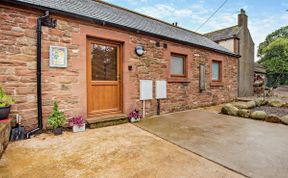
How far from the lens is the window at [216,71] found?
815cm

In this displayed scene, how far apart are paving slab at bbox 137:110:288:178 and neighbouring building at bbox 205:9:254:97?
787 cm

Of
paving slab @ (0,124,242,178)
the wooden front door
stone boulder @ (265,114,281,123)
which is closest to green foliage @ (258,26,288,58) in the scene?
stone boulder @ (265,114,281,123)

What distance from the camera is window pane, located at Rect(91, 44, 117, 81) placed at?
4.38 meters

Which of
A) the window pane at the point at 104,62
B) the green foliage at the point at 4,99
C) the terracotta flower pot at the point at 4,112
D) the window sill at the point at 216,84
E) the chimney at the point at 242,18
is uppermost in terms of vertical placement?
the chimney at the point at 242,18

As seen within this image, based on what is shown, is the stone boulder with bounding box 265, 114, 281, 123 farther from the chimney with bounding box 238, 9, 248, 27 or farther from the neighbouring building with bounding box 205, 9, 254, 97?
the chimney with bounding box 238, 9, 248, 27

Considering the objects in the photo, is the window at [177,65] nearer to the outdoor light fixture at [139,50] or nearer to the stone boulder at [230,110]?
the outdoor light fixture at [139,50]

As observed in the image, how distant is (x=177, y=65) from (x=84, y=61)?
3.79 metres

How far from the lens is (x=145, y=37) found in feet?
17.2

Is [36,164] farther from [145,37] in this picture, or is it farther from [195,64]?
[195,64]

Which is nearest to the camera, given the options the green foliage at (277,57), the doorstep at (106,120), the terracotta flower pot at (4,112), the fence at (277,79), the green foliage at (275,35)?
the terracotta flower pot at (4,112)

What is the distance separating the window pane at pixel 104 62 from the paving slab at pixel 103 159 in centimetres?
187

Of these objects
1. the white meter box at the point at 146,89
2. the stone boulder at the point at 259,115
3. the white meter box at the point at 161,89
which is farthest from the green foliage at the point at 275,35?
the white meter box at the point at 146,89

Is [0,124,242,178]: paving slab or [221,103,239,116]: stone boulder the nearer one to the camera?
[0,124,242,178]: paving slab

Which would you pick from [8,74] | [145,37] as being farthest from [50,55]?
[145,37]
